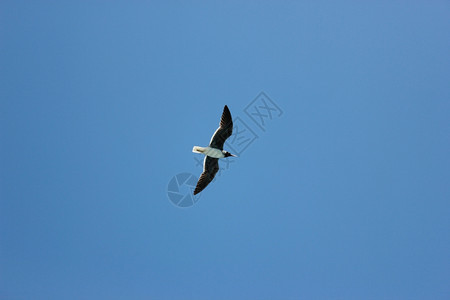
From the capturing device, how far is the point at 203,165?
27.3 m

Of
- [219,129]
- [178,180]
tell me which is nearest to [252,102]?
[219,129]

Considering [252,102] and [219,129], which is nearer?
[219,129]

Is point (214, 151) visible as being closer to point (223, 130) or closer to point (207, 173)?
point (223, 130)

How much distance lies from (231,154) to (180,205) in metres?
5.39

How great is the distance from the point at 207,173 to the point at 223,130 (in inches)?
128

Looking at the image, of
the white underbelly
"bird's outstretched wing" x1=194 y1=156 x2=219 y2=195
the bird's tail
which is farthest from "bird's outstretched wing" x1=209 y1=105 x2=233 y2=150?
"bird's outstretched wing" x1=194 y1=156 x2=219 y2=195

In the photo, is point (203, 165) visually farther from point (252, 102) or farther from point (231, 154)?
point (252, 102)

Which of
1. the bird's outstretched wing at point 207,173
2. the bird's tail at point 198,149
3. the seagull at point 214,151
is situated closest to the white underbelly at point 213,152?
the seagull at point 214,151

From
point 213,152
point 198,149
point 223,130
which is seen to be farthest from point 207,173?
point 223,130

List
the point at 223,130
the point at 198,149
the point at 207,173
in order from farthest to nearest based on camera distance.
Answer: the point at 207,173
the point at 198,149
the point at 223,130

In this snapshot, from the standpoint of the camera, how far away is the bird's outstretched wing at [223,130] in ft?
85.7

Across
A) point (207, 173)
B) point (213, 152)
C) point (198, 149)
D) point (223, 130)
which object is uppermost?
point (223, 130)

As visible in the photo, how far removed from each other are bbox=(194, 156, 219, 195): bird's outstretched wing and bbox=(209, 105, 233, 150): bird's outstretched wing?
134 centimetres

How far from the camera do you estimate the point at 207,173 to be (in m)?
27.4
